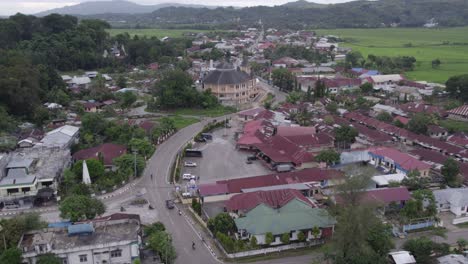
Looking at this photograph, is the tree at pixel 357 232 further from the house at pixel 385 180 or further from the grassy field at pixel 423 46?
the grassy field at pixel 423 46

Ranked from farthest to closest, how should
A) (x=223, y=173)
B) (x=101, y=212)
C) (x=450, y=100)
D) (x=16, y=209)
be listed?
(x=450, y=100) < (x=223, y=173) < (x=16, y=209) < (x=101, y=212)

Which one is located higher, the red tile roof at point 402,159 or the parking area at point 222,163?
the red tile roof at point 402,159

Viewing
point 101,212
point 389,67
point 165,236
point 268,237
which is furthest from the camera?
point 389,67

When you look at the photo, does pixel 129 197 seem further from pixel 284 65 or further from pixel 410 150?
pixel 284 65

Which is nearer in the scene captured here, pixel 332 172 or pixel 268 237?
pixel 268 237

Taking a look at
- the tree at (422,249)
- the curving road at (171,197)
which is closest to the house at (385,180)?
the tree at (422,249)

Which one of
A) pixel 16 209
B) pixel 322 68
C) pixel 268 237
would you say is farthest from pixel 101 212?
pixel 322 68

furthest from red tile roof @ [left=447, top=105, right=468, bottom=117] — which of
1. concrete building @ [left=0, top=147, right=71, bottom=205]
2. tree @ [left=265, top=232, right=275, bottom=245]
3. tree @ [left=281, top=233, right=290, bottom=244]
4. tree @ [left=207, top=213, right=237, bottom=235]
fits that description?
concrete building @ [left=0, top=147, right=71, bottom=205]
